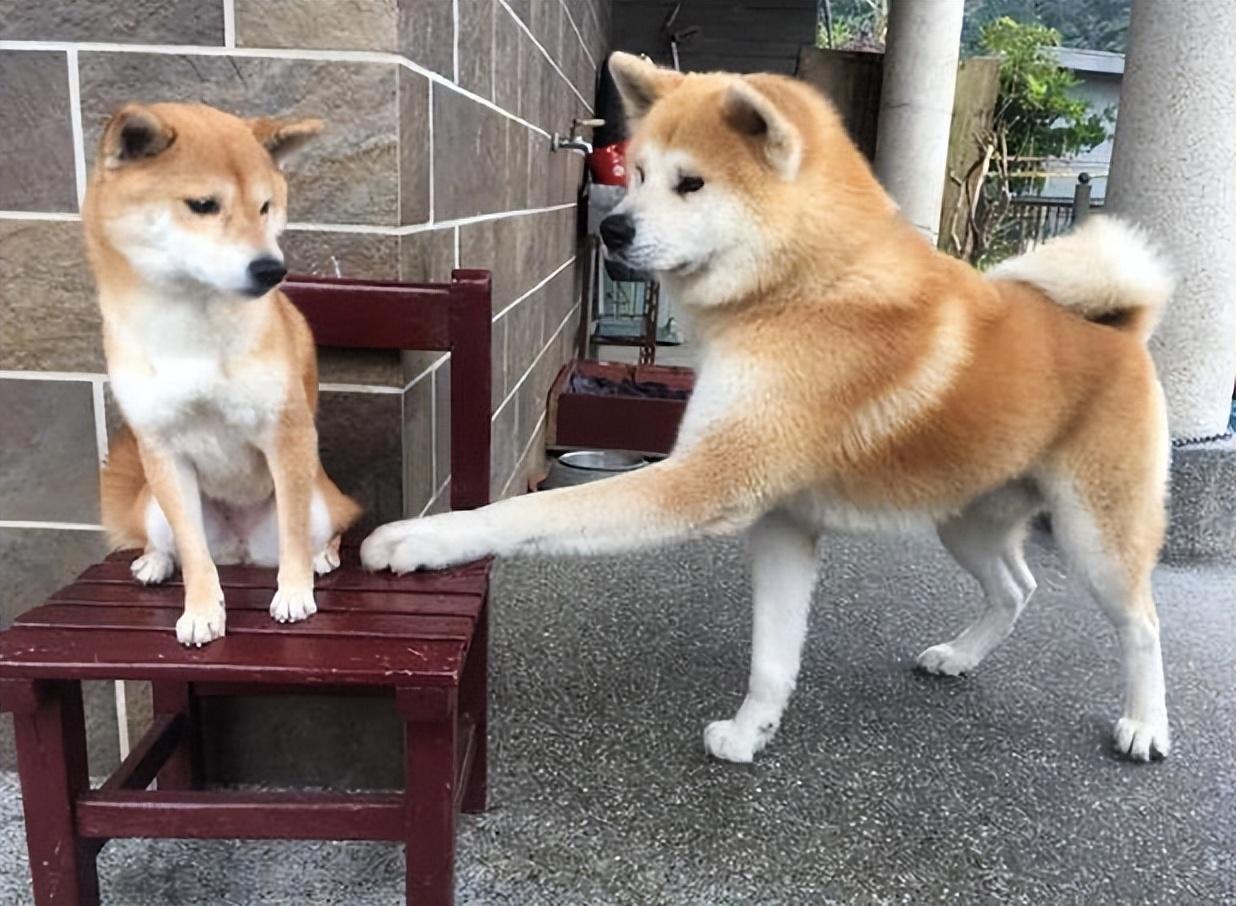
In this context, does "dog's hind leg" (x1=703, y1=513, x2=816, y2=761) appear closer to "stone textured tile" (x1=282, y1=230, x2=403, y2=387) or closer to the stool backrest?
the stool backrest

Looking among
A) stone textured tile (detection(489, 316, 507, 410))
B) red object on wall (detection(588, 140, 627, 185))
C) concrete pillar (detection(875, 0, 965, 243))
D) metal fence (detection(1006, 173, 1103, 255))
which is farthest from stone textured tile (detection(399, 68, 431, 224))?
metal fence (detection(1006, 173, 1103, 255))

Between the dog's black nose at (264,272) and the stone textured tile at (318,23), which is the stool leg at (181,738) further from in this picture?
the stone textured tile at (318,23)

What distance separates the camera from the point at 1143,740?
2.28 m

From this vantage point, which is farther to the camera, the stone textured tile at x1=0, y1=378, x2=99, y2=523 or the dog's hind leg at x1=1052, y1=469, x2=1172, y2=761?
the dog's hind leg at x1=1052, y1=469, x2=1172, y2=761

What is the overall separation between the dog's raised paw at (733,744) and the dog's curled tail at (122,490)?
123 centimetres

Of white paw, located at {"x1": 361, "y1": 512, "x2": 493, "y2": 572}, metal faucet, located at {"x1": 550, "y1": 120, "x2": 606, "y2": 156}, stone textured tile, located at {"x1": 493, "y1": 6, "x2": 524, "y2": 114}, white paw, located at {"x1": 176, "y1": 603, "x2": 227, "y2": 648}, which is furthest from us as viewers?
metal faucet, located at {"x1": 550, "y1": 120, "x2": 606, "y2": 156}

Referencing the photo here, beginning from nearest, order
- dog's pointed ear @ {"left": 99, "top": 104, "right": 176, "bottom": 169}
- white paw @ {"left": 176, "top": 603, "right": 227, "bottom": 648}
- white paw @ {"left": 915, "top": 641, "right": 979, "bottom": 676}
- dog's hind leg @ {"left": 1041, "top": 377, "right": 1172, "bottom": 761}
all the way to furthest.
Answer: dog's pointed ear @ {"left": 99, "top": 104, "right": 176, "bottom": 169}, white paw @ {"left": 176, "top": 603, "right": 227, "bottom": 648}, dog's hind leg @ {"left": 1041, "top": 377, "right": 1172, "bottom": 761}, white paw @ {"left": 915, "top": 641, "right": 979, "bottom": 676}

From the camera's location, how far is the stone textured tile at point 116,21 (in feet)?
5.58

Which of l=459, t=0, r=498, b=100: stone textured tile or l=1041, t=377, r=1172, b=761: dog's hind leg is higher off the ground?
l=459, t=0, r=498, b=100: stone textured tile

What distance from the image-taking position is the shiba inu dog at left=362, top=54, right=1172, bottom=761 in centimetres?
188

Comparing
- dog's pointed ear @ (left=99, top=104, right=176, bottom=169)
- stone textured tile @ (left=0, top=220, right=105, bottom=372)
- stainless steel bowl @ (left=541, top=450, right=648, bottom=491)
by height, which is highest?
dog's pointed ear @ (left=99, top=104, right=176, bottom=169)

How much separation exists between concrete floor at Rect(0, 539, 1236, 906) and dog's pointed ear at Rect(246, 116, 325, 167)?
124 cm

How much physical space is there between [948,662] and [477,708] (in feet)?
4.40

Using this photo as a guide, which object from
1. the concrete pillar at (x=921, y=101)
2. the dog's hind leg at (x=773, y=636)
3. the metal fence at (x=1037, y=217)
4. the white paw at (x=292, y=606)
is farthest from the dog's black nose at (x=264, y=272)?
the metal fence at (x=1037, y=217)
